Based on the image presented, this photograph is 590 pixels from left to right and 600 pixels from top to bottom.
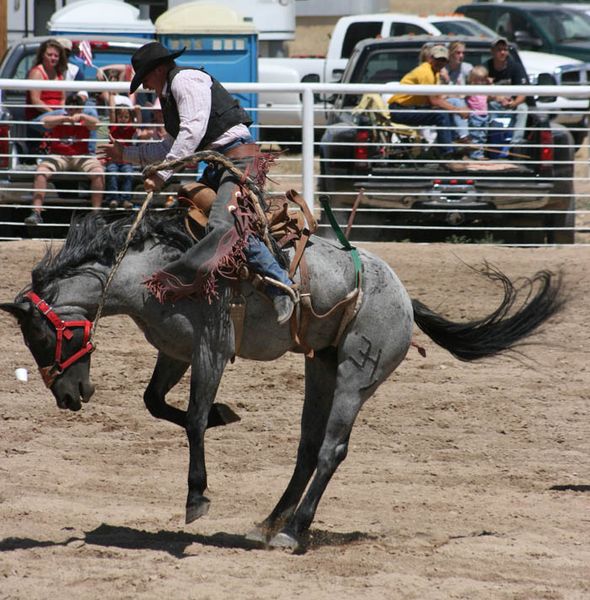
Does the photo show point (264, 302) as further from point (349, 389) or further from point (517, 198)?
point (517, 198)

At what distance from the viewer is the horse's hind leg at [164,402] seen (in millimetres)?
5648

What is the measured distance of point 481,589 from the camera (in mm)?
4945

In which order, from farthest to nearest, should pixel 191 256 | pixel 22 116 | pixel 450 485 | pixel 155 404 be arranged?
1. pixel 22 116
2. pixel 450 485
3. pixel 155 404
4. pixel 191 256

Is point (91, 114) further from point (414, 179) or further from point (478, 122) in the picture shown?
point (478, 122)

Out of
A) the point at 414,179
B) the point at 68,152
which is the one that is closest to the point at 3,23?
the point at 68,152

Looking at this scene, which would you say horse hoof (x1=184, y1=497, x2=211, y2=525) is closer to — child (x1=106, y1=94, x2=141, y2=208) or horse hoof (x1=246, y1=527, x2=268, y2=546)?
horse hoof (x1=246, y1=527, x2=268, y2=546)

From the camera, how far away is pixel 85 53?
12578mm

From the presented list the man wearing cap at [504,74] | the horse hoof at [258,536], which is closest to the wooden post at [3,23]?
the man wearing cap at [504,74]

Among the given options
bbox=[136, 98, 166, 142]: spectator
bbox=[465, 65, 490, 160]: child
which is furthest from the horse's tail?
bbox=[136, 98, 166, 142]: spectator

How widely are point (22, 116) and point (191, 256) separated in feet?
22.3

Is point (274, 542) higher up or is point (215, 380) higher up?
point (215, 380)

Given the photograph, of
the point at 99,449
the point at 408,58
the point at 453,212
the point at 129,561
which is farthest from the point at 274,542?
the point at 408,58

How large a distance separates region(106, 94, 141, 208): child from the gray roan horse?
448cm

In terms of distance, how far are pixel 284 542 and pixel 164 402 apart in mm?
861
